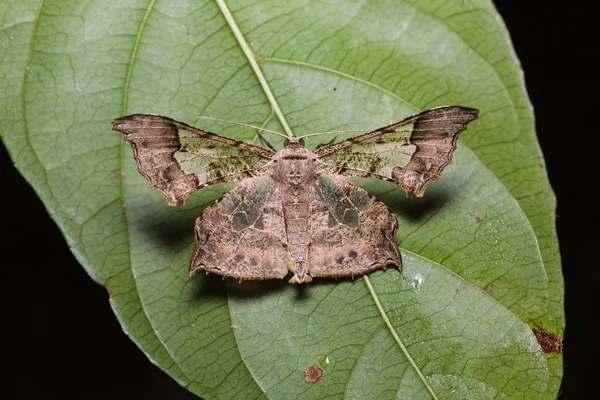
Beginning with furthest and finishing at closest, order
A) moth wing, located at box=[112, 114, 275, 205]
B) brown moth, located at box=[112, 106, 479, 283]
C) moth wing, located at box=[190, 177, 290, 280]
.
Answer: moth wing, located at box=[190, 177, 290, 280], brown moth, located at box=[112, 106, 479, 283], moth wing, located at box=[112, 114, 275, 205]

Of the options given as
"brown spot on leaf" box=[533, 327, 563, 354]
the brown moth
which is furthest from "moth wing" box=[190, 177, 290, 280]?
"brown spot on leaf" box=[533, 327, 563, 354]

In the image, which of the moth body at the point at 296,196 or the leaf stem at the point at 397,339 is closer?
the leaf stem at the point at 397,339

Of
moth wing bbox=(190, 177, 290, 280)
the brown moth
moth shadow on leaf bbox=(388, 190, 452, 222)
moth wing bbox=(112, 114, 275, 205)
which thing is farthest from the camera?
moth shadow on leaf bbox=(388, 190, 452, 222)

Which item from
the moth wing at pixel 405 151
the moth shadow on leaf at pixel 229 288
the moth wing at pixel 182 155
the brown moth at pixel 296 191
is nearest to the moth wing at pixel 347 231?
the brown moth at pixel 296 191

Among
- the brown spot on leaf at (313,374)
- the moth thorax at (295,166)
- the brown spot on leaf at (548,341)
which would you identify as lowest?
the brown spot on leaf at (548,341)

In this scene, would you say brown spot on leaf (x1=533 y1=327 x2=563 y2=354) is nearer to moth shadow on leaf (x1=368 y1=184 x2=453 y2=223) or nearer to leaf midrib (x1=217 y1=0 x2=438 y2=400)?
leaf midrib (x1=217 y1=0 x2=438 y2=400)

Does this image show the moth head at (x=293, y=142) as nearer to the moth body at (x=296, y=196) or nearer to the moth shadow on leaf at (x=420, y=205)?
the moth body at (x=296, y=196)
